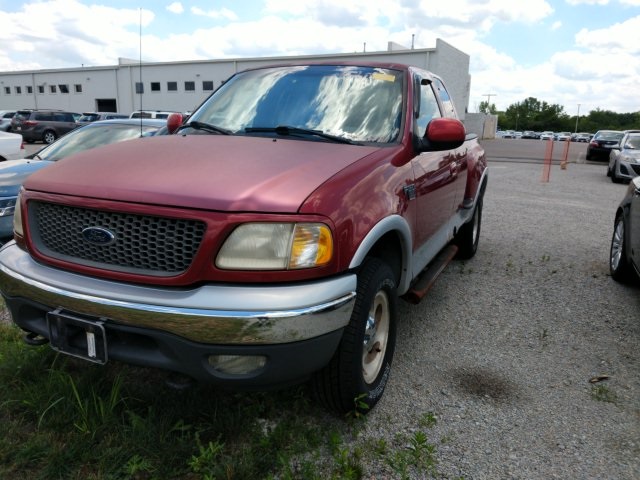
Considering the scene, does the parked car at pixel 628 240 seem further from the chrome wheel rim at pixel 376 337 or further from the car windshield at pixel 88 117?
the car windshield at pixel 88 117

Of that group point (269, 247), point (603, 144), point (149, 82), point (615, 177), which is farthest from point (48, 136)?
point (269, 247)

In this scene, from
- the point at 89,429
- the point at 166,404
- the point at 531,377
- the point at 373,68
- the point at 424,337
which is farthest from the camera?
the point at 424,337

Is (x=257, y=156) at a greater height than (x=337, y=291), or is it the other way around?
(x=257, y=156)

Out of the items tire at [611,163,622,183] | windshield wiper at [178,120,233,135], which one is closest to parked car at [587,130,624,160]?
tire at [611,163,622,183]

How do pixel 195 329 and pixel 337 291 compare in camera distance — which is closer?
pixel 195 329

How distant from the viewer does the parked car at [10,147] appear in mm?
8594

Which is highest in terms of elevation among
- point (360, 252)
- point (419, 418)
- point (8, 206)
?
point (360, 252)

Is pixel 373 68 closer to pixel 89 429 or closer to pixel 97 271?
pixel 97 271

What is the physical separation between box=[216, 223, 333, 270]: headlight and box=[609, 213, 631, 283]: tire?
13.1 feet

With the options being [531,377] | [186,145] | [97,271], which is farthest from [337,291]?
[531,377]

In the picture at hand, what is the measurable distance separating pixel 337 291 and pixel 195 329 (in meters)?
0.59

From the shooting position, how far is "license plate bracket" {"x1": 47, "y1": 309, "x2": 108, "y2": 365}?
2158 mm

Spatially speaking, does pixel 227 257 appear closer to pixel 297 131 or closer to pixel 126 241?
pixel 126 241

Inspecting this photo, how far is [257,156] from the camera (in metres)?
2.56
